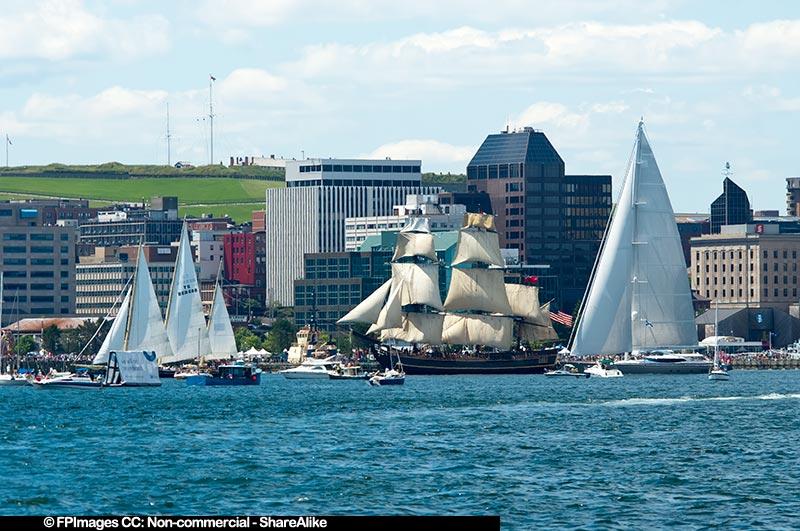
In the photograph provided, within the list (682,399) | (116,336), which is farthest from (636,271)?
(116,336)

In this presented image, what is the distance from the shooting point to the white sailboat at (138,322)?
642 ft

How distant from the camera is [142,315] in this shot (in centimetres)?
19638

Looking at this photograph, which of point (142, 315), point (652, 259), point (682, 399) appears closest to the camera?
point (682, 399)

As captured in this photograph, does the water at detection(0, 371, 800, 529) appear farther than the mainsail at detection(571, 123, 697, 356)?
No

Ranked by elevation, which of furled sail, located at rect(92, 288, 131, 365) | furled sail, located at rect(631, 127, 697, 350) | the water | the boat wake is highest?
furled sail, located at rect(631, 127, 697, 350)

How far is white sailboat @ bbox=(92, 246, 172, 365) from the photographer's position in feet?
642

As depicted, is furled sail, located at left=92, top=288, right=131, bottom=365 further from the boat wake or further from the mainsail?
the boat wake

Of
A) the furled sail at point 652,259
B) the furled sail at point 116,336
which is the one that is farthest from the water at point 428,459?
the furled sail at point 116,336

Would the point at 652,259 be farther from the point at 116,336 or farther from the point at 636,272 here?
the point at 116,336

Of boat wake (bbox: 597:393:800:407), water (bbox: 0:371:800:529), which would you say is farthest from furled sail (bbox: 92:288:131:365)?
boat wake (bbox: 597:393:800:407)

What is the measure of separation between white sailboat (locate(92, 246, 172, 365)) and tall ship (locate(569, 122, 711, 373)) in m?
40.9

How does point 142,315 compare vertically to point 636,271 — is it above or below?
below

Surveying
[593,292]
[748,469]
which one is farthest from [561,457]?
[593,292]

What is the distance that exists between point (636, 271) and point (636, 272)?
0.10 m
